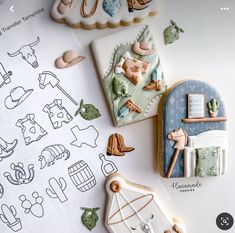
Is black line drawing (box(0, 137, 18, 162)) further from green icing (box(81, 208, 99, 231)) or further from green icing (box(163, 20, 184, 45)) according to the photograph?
green icing (box(163, 20, 184, 45))

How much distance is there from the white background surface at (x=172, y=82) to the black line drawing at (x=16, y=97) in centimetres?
9

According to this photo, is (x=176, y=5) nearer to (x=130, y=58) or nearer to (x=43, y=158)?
(x=130, y=58)

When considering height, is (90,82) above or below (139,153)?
above

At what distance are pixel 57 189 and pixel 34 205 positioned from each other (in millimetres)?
46

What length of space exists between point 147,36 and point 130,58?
0.05 meters

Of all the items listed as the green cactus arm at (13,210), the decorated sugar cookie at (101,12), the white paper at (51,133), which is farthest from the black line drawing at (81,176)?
the decorated sugar cookie at (101,12)

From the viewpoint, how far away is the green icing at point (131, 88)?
34.8 inches

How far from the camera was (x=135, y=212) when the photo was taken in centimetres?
92

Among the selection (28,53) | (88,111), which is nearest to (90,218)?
(88,111)

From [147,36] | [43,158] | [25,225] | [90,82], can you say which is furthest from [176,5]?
[25,225]

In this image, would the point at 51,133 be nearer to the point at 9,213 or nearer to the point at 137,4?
the point at 9,213

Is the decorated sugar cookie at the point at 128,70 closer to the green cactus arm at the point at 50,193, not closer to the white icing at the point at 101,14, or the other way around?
the white icing at the point at 101,14

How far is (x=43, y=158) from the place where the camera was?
89 cm

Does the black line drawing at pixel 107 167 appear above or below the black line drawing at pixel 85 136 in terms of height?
below
